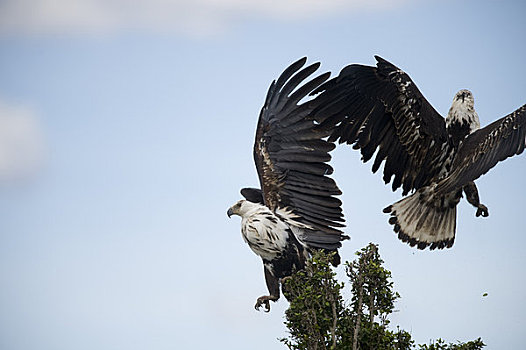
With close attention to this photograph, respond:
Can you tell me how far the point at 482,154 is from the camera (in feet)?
26.3

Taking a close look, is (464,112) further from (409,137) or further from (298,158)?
(298,158)

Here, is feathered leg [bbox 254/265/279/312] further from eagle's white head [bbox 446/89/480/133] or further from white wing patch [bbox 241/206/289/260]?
eagle's white head [bbox 446/89/480/133]

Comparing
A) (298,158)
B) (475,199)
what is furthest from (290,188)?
(475,199)

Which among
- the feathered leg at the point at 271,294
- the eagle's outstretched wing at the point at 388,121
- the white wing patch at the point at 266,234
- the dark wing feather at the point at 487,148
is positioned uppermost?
the eagle's outstretched wing at the point at 388,121

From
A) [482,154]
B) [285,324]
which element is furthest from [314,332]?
[482,154]

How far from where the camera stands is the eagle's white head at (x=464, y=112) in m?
8.70

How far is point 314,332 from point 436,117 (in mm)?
2960

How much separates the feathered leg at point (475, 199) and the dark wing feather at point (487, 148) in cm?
34

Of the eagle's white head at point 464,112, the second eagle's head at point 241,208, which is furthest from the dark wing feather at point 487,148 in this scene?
the second eagle's head at point 241,208

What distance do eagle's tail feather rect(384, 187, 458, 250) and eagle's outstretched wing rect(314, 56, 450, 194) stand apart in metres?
0.15

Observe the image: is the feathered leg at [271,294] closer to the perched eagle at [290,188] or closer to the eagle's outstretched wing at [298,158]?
the perched eagle at [290,188]

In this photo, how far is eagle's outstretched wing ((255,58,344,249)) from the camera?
330 inches

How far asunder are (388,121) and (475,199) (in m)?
1.18

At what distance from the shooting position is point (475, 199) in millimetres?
8594
